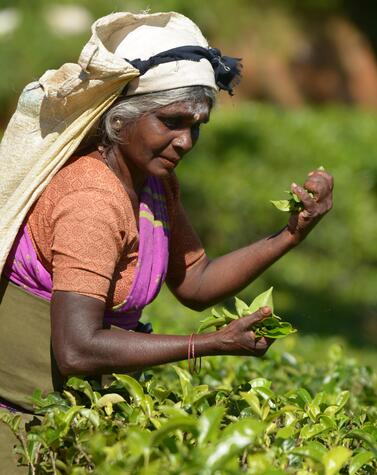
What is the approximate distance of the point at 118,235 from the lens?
2.96 metres

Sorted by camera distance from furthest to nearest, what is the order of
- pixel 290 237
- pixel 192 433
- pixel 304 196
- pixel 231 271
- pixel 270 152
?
pixel 270 152 → pixel 231 271 → pixel 290 237 → pixel 304 196 → pixel 192 433

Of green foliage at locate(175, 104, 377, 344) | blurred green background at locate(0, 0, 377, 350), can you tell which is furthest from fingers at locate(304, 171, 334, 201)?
green foliage at locate(175, 104, 377, 344)

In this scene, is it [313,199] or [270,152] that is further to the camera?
[270,152]

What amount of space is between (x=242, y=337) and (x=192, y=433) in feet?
1.57

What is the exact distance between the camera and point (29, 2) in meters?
14.2

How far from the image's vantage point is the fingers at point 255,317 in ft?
8.89

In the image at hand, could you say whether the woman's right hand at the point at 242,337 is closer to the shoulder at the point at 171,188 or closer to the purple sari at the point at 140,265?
the purple sari at the point at 140,265

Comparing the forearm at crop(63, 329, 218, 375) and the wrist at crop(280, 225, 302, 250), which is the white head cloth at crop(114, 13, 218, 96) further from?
the forearm at crop(63, 329, 218, 375)

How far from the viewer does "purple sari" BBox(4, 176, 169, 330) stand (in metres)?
3.07

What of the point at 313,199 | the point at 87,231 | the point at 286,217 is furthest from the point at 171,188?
the point at 286,217

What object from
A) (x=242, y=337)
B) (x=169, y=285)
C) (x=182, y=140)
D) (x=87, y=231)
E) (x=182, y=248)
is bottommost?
(x=169, y=285)

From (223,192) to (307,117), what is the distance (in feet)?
8.71

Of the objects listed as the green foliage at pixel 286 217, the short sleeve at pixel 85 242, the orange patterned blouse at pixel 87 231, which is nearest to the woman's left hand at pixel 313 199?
the orange patterned blouse at pixel 87 231

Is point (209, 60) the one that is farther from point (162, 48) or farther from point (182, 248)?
point (182, 248)
